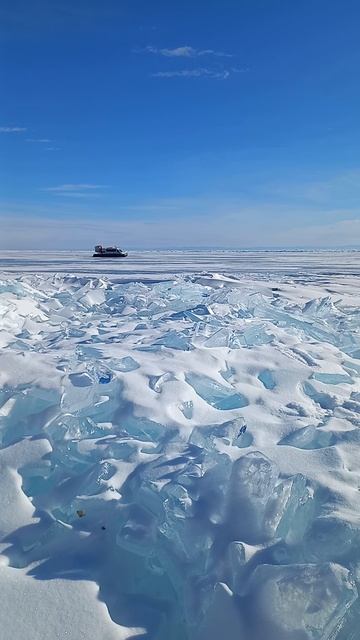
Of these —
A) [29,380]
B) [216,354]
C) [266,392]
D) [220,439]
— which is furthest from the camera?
[216,354]

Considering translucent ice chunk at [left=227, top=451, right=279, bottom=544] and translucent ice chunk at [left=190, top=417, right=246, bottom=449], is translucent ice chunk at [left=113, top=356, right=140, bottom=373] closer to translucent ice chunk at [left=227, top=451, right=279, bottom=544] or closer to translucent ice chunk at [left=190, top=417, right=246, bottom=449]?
translucent ice chunk at [left=190, top=417, right=246, bottom=449]

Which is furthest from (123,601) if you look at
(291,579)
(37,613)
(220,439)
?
(220,439)

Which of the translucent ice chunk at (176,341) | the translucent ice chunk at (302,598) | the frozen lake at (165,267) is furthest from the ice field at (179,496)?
the frozen lake at (165,267)

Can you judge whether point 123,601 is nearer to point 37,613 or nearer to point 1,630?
point 37,613

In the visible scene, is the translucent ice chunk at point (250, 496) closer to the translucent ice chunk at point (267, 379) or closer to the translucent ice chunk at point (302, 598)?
the translucent ice chunk at point (302, 598)

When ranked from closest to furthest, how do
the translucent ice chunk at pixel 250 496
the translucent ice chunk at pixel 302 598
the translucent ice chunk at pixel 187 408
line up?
the translucent ice chunk at pixel 302 598 < the translucent ice chunk at pixel 250 496 < the translucent ice chunk at pixel 187 408

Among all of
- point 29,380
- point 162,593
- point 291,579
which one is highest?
point 29,380
